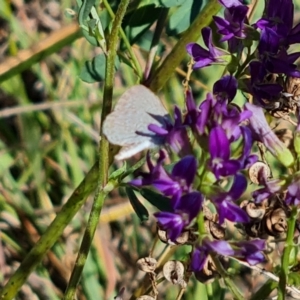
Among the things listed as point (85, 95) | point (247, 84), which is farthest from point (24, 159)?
point (247, 84)

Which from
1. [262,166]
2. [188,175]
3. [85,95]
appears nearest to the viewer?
[188,175]

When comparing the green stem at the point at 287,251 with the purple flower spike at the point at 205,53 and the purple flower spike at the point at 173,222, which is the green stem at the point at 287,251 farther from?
the purple flower spike at the point at 205,53

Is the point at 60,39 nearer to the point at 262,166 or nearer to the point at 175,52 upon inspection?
the point at 175,52

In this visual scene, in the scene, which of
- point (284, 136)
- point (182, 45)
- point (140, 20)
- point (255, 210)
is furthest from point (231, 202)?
point (140, 20)

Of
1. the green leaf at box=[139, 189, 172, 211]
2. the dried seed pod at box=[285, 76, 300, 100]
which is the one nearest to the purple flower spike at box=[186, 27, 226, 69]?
the dried seed pod at box=[285, 76, 300, 100]

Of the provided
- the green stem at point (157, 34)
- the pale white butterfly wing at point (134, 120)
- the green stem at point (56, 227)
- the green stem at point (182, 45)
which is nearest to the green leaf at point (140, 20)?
the green stem at point (157, 34)

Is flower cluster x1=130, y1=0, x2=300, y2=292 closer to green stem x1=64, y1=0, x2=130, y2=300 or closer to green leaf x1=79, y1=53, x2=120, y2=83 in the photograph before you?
green stem x1=64, y1=0, x2=130, y2=300
